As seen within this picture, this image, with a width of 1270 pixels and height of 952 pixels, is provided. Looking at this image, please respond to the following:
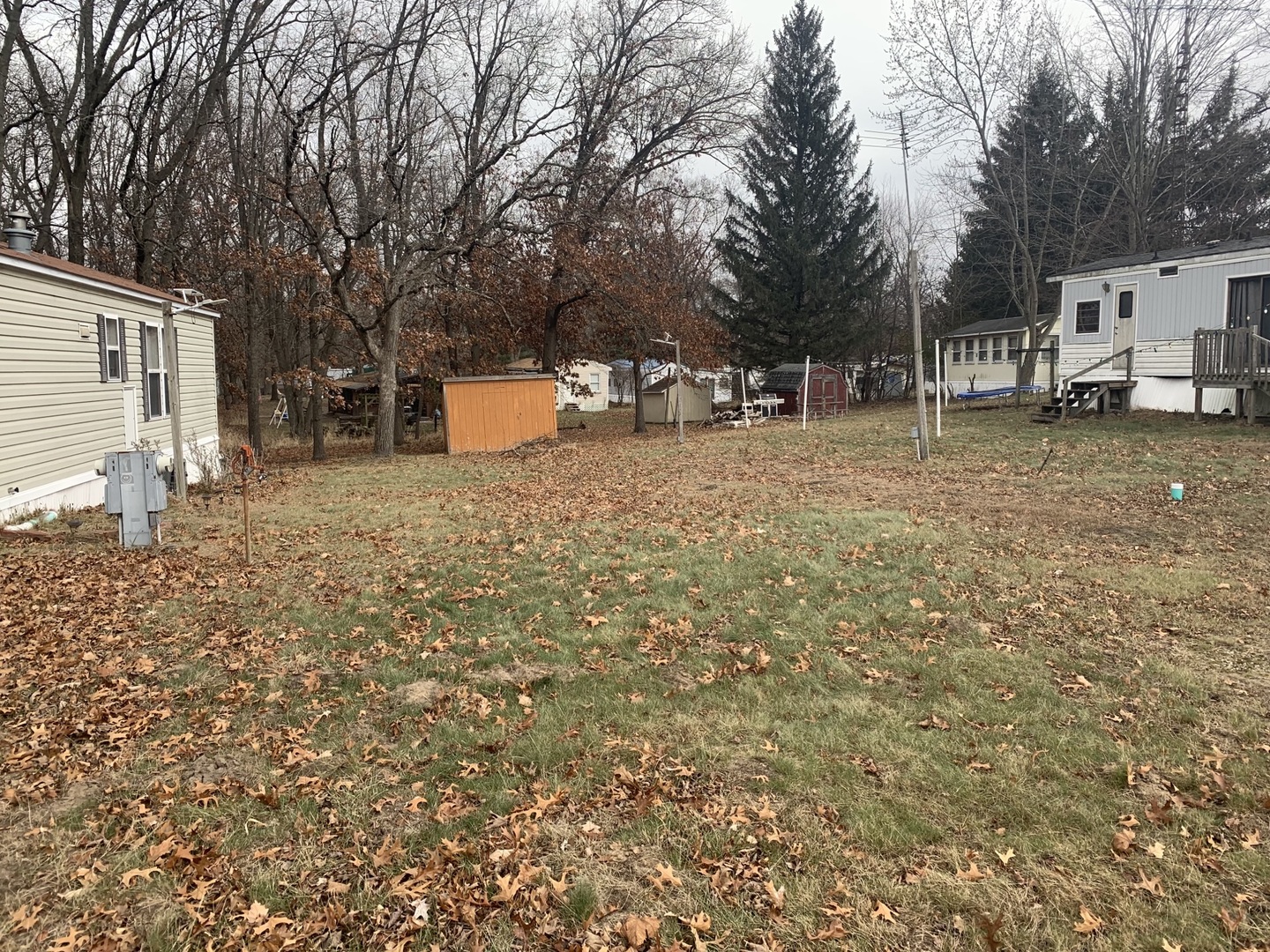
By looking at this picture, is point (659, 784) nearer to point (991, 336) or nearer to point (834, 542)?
point (834, 542)

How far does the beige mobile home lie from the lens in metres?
10.1

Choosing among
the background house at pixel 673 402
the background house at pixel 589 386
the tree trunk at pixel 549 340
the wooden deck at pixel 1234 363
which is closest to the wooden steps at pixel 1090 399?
the wooden deck at pixel 1234 363

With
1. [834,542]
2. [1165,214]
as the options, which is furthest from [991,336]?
[834,542]

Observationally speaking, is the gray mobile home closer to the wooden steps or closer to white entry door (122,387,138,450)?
the wooden steps

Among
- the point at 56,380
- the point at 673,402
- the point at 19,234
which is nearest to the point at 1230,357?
the point at 673,402

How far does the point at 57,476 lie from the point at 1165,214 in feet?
119

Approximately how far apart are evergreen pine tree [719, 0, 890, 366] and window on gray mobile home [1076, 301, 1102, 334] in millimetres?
12849

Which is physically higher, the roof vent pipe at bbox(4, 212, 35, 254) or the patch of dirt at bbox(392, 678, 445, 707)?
the roof vent pipe at bbox(4, 212, 35, 254)

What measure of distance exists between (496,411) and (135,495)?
13974 mm

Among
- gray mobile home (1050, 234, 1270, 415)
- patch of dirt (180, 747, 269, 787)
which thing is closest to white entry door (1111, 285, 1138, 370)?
gray mobile home (1050, 234, 1270, 415)

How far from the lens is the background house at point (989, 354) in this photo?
35.8m

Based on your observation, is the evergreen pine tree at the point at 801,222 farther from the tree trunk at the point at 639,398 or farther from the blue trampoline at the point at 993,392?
the tree trunk at the point at 639,398

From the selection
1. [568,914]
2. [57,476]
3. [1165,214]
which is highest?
[1165,214]

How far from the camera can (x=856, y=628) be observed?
6.20m
